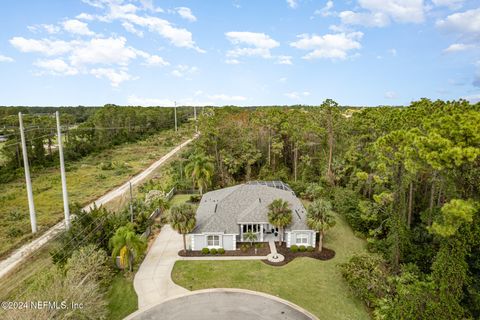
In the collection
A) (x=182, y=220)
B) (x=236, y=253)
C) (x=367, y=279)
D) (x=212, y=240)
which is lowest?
(x=236, y=253)

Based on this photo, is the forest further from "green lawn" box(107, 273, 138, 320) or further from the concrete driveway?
"green lawn" box(107, 273, 138, 320)

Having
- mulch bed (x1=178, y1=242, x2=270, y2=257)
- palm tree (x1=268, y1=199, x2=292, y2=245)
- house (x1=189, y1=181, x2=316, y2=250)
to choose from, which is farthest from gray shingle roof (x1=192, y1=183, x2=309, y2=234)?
mulch bed (x1=178, y1=242, x2=270, y2=257)

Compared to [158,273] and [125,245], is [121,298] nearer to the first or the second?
[158,273]

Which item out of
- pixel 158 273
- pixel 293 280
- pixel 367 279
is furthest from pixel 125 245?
pixel 367 279

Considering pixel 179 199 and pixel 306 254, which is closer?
pixel 306 254

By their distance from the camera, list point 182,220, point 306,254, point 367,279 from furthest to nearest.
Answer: point 306,254, point 182,220, point 367,279

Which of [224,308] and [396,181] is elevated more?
[396,181]

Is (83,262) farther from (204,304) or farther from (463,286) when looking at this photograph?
(463,286)

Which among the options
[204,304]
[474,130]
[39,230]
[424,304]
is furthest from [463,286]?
[39,230]

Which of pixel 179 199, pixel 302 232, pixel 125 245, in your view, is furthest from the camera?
pixel 179 199
